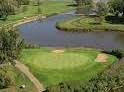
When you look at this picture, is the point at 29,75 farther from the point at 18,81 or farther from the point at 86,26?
the point at 86,26

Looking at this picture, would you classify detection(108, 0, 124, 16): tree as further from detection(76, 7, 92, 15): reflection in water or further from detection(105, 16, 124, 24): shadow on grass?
detection(76, 7, 92, 15): reflection in water

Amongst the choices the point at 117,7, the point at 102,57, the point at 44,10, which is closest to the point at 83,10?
the point at 44,10

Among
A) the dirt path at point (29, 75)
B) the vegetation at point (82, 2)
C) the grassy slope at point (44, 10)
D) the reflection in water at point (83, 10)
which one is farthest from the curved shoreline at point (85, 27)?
the dirt path at point (29, 75)

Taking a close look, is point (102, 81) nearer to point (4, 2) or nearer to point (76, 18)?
point (76, 18)

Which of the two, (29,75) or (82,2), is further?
(82,2)

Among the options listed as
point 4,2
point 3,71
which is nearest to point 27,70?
point 3,71
